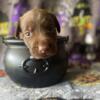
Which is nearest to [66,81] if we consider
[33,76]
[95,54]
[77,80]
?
[77,80]

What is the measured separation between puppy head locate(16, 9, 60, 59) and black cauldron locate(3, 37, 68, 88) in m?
0.05

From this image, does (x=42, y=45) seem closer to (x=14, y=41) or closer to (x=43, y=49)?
(x=43, y=49)

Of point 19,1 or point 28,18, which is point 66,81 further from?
point 19,1

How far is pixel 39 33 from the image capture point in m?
0.73

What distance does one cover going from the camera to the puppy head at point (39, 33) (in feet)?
2.32

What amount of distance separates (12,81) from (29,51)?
177 mm

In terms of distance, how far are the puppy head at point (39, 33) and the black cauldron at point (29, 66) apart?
5 centimetres

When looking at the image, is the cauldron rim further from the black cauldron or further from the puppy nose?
the puppy nose

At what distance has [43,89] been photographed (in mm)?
812

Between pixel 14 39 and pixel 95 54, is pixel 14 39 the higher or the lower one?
the higher one

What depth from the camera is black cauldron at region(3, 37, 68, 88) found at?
0.79 meters

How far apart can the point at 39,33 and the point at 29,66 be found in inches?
5.1

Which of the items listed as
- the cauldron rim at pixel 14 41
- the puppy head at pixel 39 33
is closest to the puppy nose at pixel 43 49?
the puppy head at pixel 39 33

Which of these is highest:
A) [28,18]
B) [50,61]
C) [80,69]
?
[28,18]
